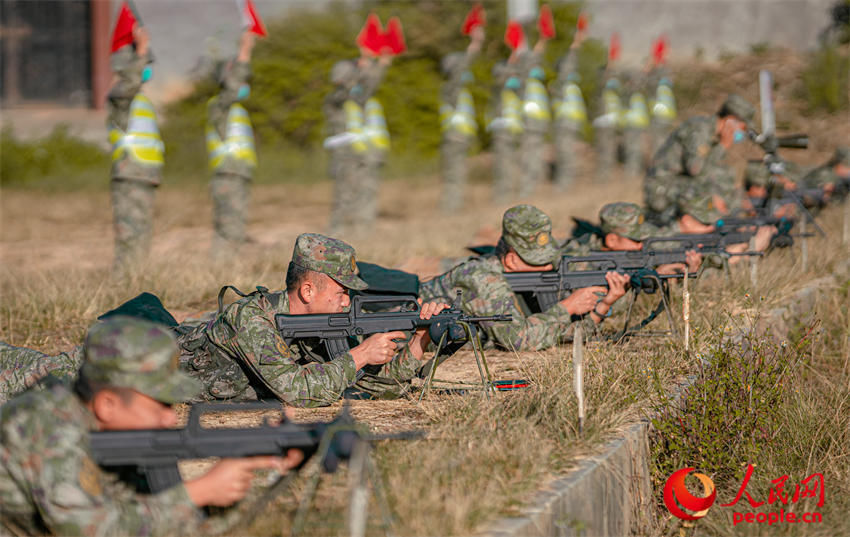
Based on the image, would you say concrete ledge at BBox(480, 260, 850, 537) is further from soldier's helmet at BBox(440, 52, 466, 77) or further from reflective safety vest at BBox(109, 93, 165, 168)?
soldier's helmet at BBox(440, 52, 466, 77)

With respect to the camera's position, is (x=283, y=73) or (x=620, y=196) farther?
(x=283, y=73)

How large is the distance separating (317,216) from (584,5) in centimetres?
1646

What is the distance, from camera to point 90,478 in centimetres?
339

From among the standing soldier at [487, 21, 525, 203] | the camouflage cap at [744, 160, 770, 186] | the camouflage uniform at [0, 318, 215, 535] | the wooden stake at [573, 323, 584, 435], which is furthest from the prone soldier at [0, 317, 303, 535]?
the standing soldier at [487, 21, 525, 203]

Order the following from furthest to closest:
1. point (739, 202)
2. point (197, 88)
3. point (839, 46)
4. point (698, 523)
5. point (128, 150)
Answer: point (197, 88)
point (839, 46)
point (739, 202)
point (128, 150)
point (698, 523)

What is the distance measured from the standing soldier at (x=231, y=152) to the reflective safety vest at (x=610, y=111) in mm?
13791

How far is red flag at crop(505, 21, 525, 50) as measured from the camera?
2042 centimetres

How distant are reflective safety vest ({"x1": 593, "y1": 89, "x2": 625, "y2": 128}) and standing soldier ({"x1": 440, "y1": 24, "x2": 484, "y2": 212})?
5993 millimetres

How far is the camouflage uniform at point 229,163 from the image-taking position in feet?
40.9

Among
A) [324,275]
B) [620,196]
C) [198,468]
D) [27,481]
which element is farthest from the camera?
[620,196]

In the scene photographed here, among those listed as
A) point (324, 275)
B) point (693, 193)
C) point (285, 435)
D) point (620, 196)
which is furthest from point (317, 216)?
point (285, 435)

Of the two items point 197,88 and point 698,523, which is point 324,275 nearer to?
point 698,523

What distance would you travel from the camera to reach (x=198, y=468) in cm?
455

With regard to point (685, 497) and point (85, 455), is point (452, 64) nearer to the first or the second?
point (685, 497)
